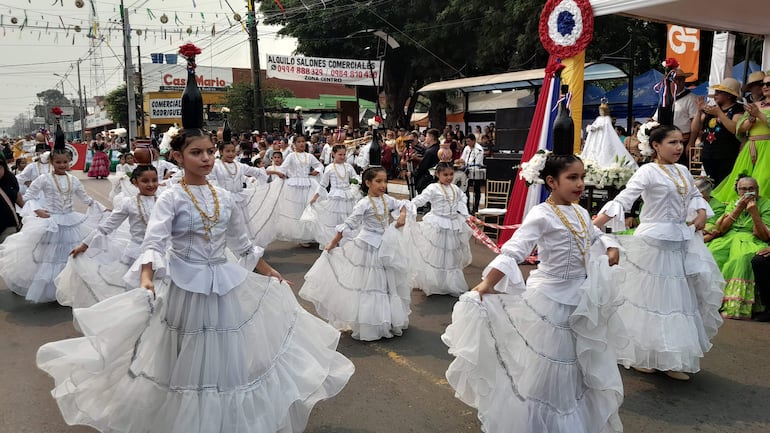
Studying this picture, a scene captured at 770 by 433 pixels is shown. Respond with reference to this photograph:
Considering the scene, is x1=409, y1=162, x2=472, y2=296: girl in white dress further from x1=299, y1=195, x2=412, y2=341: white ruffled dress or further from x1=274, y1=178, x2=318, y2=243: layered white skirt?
x1=274, y1=178, x2=318, y2=243: layered white skirt

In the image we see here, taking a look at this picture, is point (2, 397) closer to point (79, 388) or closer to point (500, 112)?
point (79, 388)

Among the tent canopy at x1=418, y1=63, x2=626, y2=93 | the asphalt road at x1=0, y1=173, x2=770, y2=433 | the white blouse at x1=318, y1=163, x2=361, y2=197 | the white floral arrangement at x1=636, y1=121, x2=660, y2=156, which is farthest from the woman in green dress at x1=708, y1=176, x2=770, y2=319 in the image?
the tent canopy at x1=418, y1=63, x2=626, y2=93

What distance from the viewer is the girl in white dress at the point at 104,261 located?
6322 mm

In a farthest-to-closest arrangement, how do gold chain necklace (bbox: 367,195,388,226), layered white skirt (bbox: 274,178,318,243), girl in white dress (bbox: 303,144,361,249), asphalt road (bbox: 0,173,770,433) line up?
layered white skirt (bbox: 274,178,318,243)
girl in white dress (bbox: 303,144,361,249)
gold chain necklace (bbox: 367,195,388,226)
asphalt road (bbox: 0,173,770,433)

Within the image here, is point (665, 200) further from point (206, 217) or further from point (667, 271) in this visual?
point (206, 217)

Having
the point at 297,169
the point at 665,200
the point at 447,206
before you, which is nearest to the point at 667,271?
the point at 665,200

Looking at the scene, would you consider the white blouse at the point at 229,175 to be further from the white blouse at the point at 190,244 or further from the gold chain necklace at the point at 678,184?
the gold chain necklace at the point at 678,184

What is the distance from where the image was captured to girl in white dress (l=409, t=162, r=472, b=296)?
8.15 metres

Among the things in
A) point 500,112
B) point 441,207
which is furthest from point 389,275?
point 500,112

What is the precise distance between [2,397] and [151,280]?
2.54m

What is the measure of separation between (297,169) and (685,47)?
9343 mm

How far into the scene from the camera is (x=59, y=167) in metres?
7.83

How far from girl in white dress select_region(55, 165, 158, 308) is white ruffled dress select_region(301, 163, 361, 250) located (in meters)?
4.51

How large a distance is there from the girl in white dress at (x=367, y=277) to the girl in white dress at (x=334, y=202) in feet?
14.0
